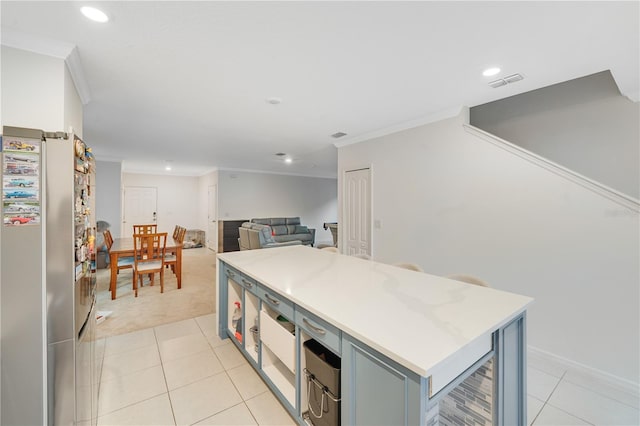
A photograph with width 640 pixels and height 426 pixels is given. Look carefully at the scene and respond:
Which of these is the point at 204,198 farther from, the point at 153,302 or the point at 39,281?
the point at 39,281

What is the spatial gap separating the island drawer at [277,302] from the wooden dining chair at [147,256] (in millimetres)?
2843

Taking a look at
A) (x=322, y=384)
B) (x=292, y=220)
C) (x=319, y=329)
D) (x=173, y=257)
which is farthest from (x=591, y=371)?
(x=292, y=220)

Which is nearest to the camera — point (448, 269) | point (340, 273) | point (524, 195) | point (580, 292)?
point (340, 273)

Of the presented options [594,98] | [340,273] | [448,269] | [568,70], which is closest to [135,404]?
[340,273]

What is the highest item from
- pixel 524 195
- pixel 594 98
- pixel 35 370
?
pixel 594 98

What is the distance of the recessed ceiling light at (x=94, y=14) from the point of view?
4.75ft

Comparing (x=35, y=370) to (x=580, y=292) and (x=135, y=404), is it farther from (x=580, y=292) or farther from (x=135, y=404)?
(x=580, y=292)

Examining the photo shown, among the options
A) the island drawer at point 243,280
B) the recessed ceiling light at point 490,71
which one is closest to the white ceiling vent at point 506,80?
the recessed ceiling light at point 490,71

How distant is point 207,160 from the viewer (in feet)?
20.6

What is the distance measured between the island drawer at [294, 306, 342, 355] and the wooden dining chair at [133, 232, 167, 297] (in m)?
3.35

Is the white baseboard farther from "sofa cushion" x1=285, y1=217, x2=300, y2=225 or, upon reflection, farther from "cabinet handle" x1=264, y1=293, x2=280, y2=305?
"sofa cushion" x1=285, y1=217, x2=300, y2=225

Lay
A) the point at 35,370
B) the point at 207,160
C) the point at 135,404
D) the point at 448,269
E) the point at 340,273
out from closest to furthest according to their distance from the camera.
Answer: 1. the point at 35,370
2. the point at 135,404
3. the point at 340,273
4. the point at 448,269
5. the point at 207,160

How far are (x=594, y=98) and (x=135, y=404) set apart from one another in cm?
475

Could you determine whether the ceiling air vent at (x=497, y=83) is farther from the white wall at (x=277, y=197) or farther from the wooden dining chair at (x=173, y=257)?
the white wall at (x=277, y=197)
